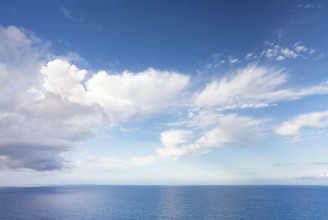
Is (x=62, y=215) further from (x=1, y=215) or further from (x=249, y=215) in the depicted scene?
(x=249, y=215)

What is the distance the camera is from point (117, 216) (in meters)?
97.4

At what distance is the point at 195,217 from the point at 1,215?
99735 mm

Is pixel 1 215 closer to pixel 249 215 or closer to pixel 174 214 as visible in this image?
pixel 174 214

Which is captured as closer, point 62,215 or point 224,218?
point 224,218

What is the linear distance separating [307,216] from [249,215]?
93.9 feet

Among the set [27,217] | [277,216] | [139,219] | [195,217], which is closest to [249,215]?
[277,216]

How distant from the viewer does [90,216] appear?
96500mm

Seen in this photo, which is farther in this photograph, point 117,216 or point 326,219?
point 117,216

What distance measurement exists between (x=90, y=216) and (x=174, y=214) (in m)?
42.6

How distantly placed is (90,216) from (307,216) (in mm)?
108562

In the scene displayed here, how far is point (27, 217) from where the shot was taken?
94.4m

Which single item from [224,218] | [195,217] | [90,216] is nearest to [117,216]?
[90,216]

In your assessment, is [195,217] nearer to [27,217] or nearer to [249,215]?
[249,215]

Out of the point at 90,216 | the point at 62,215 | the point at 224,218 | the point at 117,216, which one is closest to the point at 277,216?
the point at 224,218
